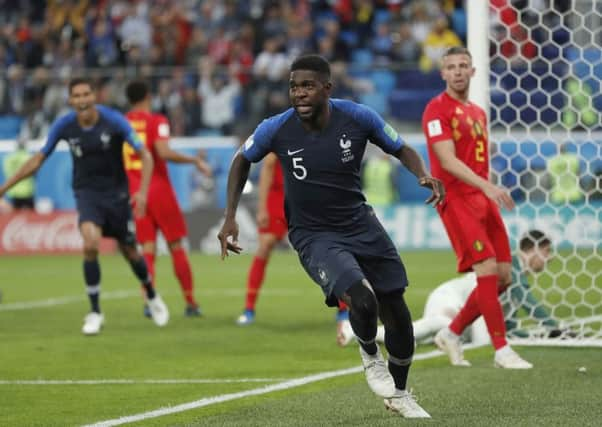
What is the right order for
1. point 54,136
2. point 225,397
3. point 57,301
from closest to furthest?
point 225,397, point 54,136, point 57,301

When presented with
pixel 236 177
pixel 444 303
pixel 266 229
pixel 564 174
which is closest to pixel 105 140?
pixel 266 229

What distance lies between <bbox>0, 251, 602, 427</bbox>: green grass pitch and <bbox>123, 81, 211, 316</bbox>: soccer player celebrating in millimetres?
576

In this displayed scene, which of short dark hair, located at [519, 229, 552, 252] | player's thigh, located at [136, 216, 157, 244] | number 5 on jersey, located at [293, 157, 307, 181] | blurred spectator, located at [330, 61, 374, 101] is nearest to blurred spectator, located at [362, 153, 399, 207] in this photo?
blurred spectator, located at [330, 61, 374, 101]

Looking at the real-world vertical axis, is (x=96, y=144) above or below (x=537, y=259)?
above

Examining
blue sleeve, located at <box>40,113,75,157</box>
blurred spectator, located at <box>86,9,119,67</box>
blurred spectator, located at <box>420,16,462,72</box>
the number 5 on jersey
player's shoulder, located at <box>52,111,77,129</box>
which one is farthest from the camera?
blurred spectator, located at <box>86,9,119,67</box>

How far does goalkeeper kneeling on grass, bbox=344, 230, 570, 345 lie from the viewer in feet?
33.5

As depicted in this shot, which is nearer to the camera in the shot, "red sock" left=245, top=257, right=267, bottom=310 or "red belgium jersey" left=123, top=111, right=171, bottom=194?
"red sock" left=245, top=257, right=267, bottom=310

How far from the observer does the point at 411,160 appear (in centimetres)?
685

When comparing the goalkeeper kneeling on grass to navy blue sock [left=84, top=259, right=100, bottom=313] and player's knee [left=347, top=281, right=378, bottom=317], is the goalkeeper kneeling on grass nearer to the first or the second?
navy blue sock [left=84, top=259, right=100, bottom=313]

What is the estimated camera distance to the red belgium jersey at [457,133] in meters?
8.90

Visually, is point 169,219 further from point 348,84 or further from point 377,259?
point 348,84

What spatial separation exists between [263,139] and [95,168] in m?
5.16

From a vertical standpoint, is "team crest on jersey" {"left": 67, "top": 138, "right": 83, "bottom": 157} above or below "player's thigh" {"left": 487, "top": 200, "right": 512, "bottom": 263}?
above

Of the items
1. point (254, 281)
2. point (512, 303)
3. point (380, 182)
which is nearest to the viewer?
point (512, 303)
